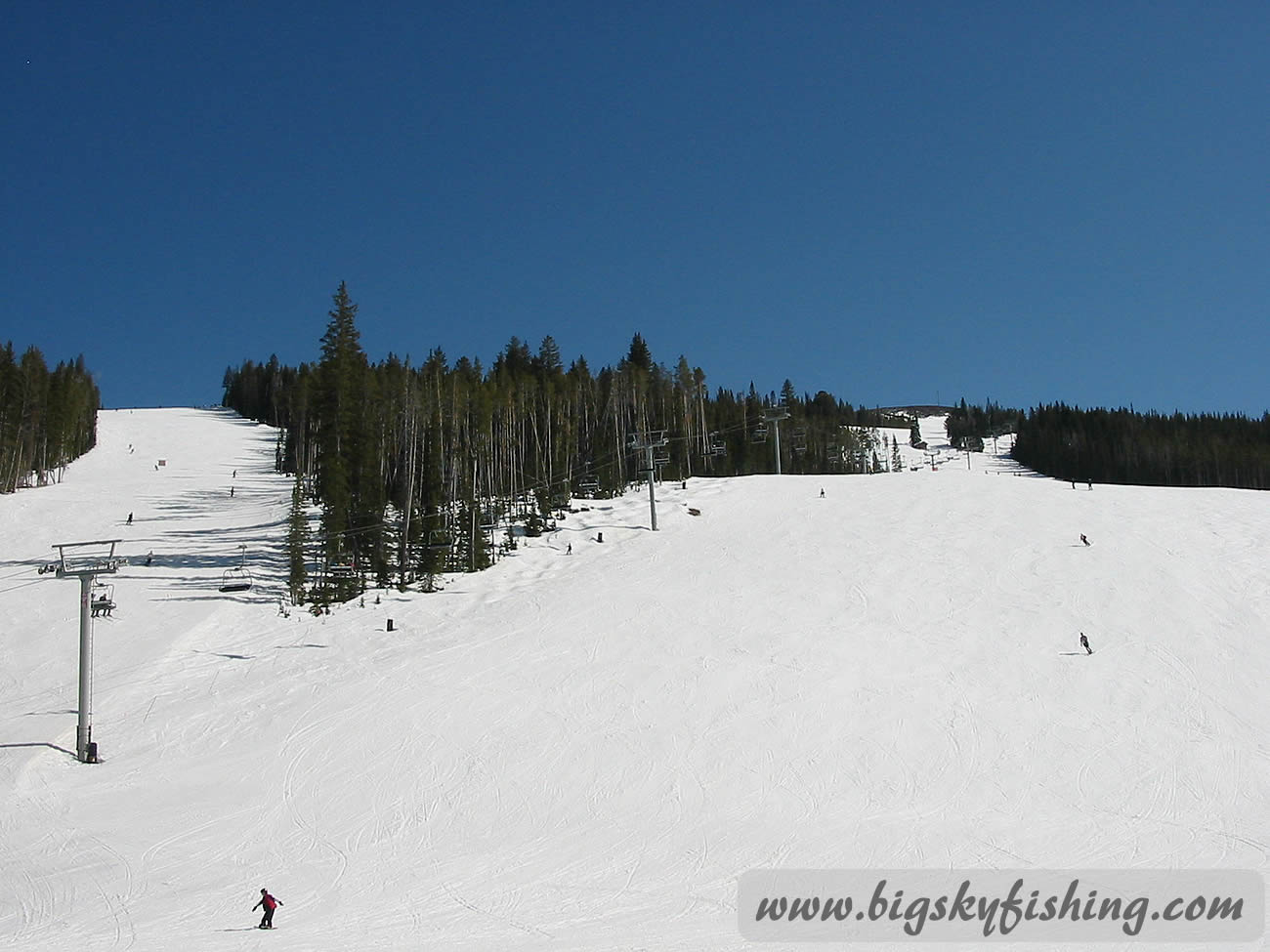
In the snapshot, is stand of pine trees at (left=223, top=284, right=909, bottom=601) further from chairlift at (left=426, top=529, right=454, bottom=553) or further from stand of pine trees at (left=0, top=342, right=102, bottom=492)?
stand of pine trees at (left=0, top=342, right=102, bottom=492)

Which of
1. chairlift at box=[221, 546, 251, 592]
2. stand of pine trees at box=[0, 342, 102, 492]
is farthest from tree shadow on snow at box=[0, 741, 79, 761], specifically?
stand of pine trees at box=[0, 342, 102, 492]

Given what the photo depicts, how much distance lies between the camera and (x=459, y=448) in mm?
54406

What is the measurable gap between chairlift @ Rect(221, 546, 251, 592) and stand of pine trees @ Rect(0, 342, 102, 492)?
116ft

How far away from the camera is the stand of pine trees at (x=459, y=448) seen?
4159 cm

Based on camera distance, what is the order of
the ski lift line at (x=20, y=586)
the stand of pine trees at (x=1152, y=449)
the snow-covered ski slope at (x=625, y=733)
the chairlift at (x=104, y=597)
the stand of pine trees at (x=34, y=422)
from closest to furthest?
the snow-covered ski slope at (x=625, y=733), the chairlift at (x=104, y=597), the ski lift line at (x=20, y=586), the stand of pine trees at (x=34, y=422), the stand of pine trees at (x=1152, y=449)

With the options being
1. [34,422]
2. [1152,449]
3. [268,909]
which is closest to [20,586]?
[268,909]

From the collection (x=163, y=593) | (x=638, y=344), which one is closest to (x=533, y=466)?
(x=163, y=593)

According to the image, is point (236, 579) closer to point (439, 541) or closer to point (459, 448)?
point (439, 541)

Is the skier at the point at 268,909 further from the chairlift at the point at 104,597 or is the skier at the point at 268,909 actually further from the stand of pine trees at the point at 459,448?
the stand of pine trees at the point at 459,448

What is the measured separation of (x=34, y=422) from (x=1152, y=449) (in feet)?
432

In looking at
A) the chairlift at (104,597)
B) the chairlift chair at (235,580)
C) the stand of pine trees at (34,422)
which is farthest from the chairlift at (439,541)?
the stand of pine trees at (34,422)

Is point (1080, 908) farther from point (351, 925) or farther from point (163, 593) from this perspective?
point (163, 593)

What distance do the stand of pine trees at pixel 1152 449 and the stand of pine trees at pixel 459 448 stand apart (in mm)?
45323

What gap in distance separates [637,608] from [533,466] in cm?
3505
